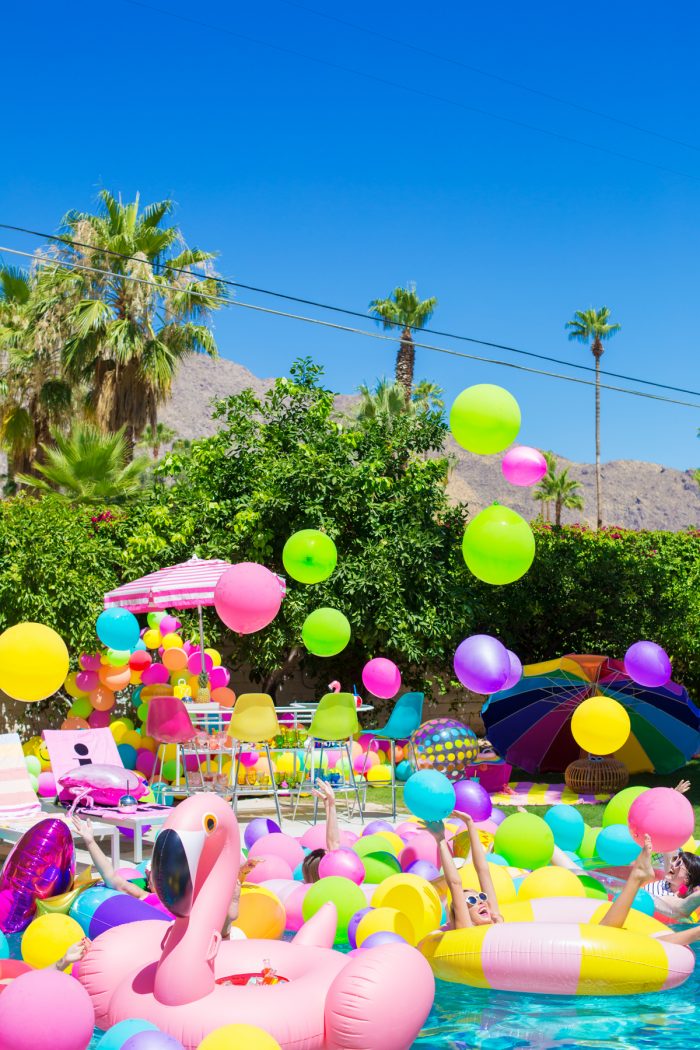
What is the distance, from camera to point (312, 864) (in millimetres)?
6988

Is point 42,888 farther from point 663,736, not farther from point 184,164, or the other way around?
point 184,164

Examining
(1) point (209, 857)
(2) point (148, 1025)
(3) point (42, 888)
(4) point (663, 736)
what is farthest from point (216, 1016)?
(4) point (663, 736)

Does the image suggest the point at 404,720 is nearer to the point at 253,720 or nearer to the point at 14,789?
the point at 253,720

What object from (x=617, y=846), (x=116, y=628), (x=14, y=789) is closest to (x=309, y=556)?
(x=116, y=628)

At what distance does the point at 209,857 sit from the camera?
422cm

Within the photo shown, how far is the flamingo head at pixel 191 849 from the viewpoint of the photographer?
12.9ft

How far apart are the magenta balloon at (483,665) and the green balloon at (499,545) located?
0.65 metres

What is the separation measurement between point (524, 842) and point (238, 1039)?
13.6 feet

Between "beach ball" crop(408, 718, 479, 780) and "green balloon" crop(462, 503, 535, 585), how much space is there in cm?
350

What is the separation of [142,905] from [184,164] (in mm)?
11569

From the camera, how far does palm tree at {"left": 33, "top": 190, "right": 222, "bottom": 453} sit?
63.3ft

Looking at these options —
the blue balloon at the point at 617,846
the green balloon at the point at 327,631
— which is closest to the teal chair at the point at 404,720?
the green balloon at the point at 327,631

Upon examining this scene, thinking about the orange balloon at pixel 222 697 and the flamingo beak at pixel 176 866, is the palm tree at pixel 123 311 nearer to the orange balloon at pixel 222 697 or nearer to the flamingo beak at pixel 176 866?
the orange balloon at pixel 222 697

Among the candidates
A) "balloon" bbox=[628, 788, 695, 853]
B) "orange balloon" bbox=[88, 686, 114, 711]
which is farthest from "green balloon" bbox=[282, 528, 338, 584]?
"orange balloon" bbox=[88, 686, 114, 711]
